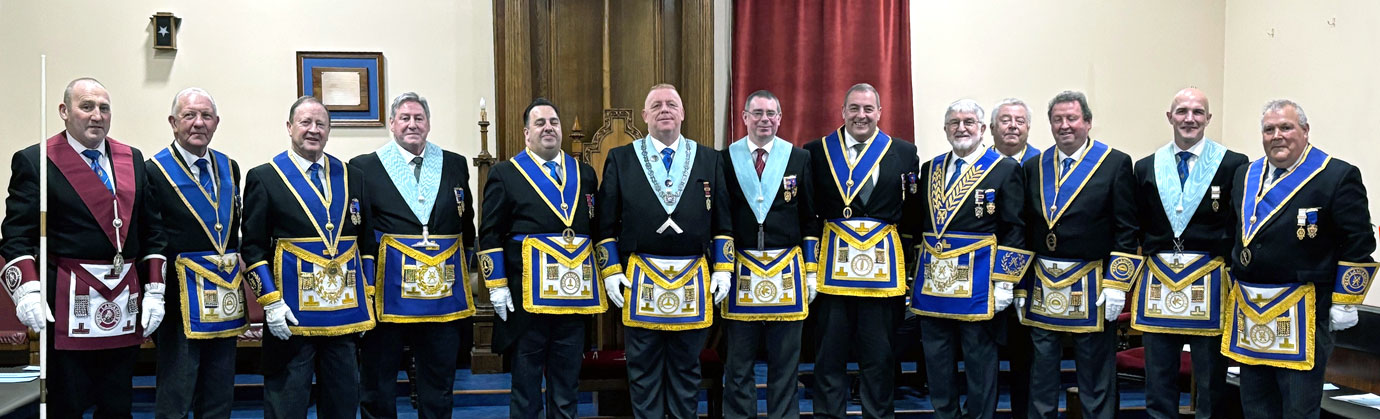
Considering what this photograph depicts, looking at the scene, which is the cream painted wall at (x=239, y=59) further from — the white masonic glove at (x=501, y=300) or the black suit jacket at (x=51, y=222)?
the black suit jacket at (x=51, y=222)

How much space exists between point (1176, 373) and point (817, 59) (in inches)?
114

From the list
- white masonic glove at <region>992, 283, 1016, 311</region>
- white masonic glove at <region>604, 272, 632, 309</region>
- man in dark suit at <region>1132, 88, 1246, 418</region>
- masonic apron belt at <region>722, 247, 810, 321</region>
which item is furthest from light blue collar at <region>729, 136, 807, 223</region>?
Result: man in dark suit at <region>1132, 88, 1246, 418</region>

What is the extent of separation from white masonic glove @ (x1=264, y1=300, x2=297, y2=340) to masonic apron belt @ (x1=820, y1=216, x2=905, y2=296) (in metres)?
1.95

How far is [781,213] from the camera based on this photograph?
12.5 ft

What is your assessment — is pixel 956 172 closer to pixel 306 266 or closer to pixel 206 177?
pixel 306 266

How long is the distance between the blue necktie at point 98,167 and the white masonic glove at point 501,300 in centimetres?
128

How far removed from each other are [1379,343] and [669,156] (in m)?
2.88

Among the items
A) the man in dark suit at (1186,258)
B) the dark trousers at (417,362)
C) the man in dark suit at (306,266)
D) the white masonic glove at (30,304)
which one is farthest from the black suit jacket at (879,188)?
the white masonic glove at (30,304)

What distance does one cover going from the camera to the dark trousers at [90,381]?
10.4 ft

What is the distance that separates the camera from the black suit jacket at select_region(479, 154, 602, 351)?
12.1 feet

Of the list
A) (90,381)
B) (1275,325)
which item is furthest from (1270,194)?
(90,381)

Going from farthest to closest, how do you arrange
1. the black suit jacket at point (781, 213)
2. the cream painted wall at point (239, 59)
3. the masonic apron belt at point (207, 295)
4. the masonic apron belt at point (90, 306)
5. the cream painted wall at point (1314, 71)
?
1. the cream painted wall at point (239, 59)
2. the cream painted wall at point (1314, 71)
3. the black suit jacket at point (781, 213)
4. the masonic apron belt at point (207, 295)
5. the masonic apron belt at point (90, 306)

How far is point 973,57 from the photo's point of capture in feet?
20.3

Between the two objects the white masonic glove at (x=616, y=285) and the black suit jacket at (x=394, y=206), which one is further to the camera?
the white masonic glove at (x=616, y=285)
